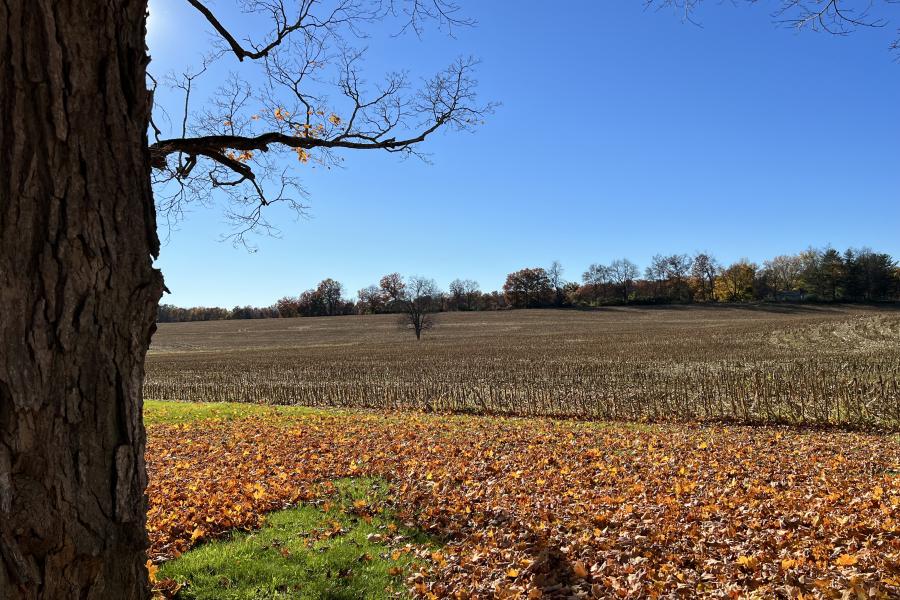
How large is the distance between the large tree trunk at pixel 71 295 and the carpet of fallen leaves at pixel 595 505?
3.01 m

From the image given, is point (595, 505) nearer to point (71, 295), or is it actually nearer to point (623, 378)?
point (71, 295)

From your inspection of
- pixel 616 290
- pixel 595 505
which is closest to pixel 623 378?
pixel 595 505

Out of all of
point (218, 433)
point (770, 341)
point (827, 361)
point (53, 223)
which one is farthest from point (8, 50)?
point (770, 341)

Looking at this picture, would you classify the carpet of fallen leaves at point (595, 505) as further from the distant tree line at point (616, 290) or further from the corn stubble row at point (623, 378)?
the distant tree line at point (616, 290)

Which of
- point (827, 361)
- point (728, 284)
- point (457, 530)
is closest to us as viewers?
point (457, 530)

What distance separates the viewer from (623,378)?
23531mm

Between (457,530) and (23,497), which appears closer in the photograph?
(23,497)

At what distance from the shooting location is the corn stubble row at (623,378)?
17.0m

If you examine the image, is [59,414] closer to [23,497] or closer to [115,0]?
[23,497]

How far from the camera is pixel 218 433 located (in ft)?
44.6

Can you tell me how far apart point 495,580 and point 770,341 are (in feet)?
146

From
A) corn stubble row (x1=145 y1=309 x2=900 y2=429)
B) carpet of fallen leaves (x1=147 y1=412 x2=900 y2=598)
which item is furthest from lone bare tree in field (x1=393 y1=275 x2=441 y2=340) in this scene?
carpet of fallen leaves (x1=147 y1=412 x2=900 y2=598)

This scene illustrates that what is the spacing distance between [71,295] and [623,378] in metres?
23.3

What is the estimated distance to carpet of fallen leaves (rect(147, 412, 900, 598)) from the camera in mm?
4590
